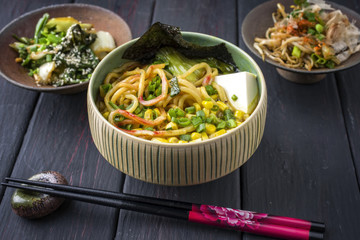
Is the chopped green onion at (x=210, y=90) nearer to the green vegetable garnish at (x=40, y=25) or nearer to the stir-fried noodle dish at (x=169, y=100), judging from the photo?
the stir-fried noodle dish at (x=169, y=100)

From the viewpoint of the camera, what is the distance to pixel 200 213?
6.49ft

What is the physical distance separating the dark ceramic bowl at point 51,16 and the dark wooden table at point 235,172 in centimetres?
16

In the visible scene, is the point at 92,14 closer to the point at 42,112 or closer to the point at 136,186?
the point at 42,112

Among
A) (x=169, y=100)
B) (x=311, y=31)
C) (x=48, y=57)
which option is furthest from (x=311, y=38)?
(x=48, y=57)

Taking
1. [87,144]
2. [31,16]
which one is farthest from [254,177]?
[31,16]

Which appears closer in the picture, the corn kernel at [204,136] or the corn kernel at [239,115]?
the corn kernel at [204,136]

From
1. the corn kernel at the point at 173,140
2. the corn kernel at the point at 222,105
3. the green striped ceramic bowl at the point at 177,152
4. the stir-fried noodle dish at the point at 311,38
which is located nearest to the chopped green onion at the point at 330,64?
the stir-fried noodle dish at the point at 311,38

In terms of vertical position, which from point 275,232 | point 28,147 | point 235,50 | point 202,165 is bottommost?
point 28,147

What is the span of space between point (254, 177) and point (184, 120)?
57 cm

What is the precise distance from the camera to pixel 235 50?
7.53 feet

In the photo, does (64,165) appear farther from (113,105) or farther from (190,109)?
(190,109)

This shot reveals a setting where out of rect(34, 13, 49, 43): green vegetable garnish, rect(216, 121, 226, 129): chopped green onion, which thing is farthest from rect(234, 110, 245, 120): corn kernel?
rect(34, 13, 49, 43): green vegetable garnish

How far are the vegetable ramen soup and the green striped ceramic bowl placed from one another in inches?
3.8

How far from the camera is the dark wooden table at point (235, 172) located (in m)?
2.05
